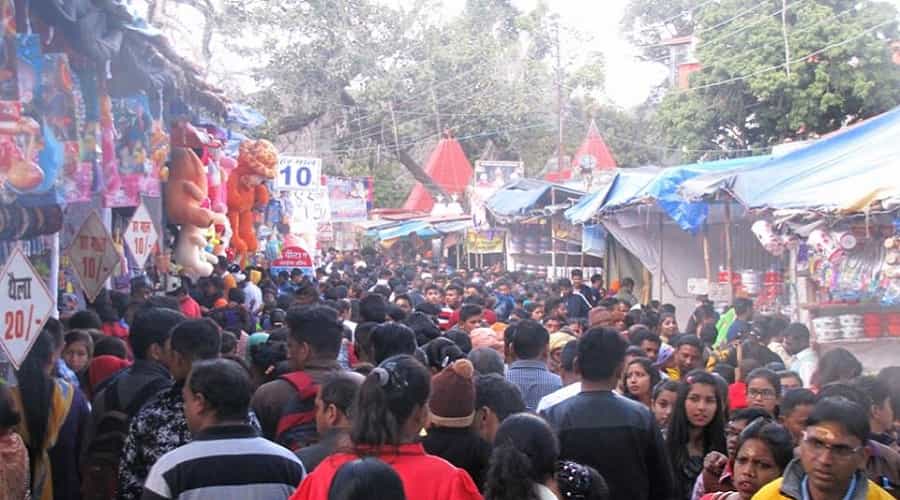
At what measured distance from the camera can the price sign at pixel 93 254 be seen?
9719mm

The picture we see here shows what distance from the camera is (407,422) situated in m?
4.03

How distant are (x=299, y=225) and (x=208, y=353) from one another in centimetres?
1802

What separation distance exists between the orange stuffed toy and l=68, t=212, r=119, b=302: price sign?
714 cm

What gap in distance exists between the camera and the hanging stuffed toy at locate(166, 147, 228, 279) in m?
14.1

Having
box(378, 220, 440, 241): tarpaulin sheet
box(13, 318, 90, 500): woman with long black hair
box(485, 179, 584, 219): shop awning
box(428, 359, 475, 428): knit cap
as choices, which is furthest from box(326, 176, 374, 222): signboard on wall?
box(428, 359, 475, 428): knit cap

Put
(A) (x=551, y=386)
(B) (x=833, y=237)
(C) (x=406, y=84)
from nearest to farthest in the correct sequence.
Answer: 1. (A) (x=551, y=386)
2. (B) (x=833, y=237)
3. (C) (x=406, y=84)

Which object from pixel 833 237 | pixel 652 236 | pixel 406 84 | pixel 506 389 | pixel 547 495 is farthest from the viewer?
pixel 406 84

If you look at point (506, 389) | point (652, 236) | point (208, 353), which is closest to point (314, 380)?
point (208, 353)

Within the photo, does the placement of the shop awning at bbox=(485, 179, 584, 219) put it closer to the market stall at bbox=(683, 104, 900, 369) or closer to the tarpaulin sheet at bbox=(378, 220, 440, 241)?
the market stall at bbox=(683, 104, 900, 369)

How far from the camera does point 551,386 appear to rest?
23.1ft

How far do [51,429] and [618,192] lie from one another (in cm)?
1269

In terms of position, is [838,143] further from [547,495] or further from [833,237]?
Result: [547,495]

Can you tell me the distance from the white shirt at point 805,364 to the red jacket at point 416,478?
18.7 ft

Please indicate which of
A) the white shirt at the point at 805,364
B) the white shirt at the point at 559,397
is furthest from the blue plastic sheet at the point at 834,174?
the white shirt at the point at 559,397
